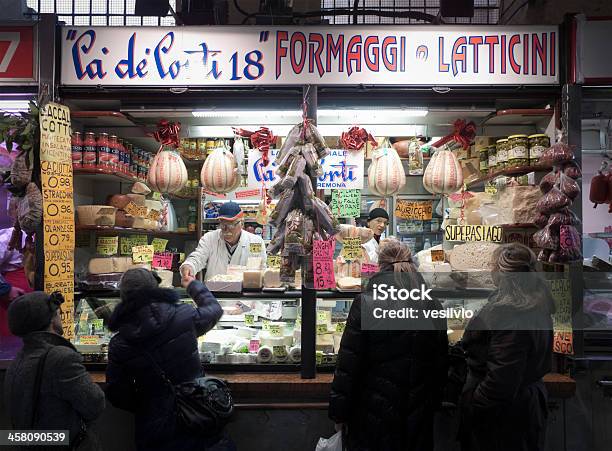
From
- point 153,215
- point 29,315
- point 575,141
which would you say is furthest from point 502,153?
point 29,315

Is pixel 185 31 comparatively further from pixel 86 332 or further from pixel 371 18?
pixel 371 18

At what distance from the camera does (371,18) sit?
719 cm

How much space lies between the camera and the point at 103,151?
455 centimetres

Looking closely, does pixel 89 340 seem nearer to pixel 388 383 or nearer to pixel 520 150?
pixel 388 383

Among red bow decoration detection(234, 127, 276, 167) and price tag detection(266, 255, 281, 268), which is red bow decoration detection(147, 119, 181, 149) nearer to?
red bow decoration detection(234, 127, 276, 167)

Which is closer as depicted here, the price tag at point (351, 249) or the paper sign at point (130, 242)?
the price tag at point (351, 249)

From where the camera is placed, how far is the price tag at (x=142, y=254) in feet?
15.1

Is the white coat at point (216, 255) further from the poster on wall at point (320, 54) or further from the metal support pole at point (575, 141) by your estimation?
the metal support pole at point (575, 141)

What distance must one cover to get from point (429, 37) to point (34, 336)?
341 centimetres

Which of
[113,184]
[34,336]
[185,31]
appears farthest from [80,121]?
[34,336]

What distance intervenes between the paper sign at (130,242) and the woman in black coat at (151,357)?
165 cm

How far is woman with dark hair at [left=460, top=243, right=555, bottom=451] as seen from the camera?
9.73 ft

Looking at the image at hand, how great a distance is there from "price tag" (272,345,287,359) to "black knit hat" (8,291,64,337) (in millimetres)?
1769

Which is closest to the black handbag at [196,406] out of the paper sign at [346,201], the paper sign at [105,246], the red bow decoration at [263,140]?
the paper sign at [105,246]
